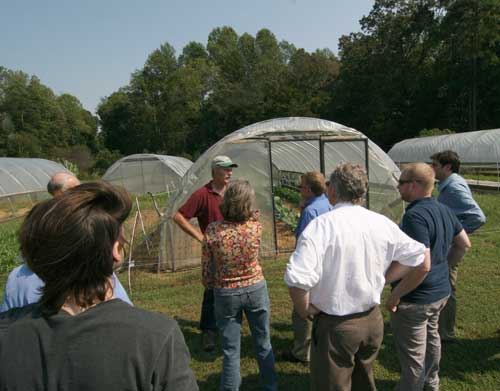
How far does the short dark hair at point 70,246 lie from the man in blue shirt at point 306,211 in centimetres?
255

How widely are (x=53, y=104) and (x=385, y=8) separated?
143 ft

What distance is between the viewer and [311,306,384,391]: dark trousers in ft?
7.54

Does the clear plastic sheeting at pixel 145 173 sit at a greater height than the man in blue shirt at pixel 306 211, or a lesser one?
greater

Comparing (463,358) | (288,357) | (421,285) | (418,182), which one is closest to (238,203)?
(418,182)

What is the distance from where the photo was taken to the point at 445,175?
3.90 m

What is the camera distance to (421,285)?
2785 mm

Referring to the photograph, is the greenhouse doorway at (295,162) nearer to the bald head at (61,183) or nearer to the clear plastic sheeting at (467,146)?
the bald head at (61,183)

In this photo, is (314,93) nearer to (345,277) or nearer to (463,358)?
(463,358)

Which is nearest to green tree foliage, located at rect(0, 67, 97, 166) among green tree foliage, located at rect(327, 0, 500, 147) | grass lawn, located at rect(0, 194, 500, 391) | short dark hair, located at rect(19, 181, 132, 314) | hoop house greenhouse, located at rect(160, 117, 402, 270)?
green tree foliage, located at rect(327, 0, 500, 147)

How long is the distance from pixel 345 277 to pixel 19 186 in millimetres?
21138

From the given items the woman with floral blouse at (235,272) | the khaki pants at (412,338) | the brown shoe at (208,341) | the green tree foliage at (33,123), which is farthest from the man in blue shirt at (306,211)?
the green tree foliage at (33,123)

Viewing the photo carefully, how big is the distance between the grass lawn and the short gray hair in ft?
6.66

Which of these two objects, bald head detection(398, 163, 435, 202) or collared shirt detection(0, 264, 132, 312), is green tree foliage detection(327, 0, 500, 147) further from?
collared shirt detection(0, 264, 132, 312)

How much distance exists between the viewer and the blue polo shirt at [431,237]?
2.71m
